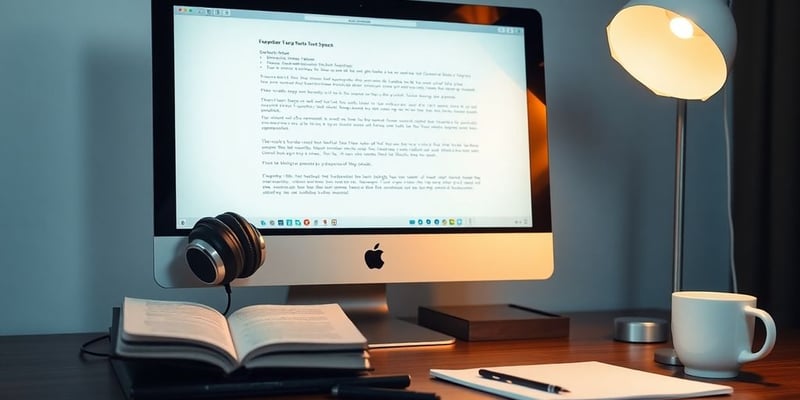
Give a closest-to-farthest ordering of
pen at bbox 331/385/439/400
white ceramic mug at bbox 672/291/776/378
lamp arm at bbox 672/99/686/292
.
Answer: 1. pen at bbox 331/385/439/400
2. white ceramic mug at bbox 672/291/776/378
3. lamp arm at bbox 672/99/686/292

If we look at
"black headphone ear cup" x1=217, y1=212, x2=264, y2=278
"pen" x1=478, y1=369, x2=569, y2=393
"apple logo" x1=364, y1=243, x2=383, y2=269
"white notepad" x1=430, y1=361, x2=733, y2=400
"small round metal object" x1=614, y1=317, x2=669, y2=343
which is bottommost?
"small round metal object" x1=614, y1=317, x2=669, y2=343

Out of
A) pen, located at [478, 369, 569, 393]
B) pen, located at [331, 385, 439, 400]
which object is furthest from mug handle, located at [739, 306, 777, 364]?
pen, located at [331, 385, 439, 400]

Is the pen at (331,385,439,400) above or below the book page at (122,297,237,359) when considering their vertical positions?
below

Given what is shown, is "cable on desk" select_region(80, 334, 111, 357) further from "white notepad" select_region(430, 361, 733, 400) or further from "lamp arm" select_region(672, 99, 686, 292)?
"lamp arm" select_region(672, 99, 686, 292)

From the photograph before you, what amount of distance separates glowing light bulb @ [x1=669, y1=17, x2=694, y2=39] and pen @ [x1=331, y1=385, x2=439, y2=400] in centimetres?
64

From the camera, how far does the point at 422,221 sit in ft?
3.76

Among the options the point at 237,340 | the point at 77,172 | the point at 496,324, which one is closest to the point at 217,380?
the point at 237,340

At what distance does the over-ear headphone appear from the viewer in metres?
0.99

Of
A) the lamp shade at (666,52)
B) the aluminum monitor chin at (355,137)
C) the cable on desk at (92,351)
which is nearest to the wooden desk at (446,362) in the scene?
the cable on desk at (92,351)

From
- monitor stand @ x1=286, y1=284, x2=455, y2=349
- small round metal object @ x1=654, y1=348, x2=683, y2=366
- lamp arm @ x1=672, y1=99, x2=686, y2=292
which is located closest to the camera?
small round metal object @ x1=654, y1=348, x2=683, y2=366

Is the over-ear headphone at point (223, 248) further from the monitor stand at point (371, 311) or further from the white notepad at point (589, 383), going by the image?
the white notepad at point (589, 383)

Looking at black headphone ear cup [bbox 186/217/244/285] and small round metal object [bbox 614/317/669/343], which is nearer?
black headphone ear cup [bbox 186/217/244/285]

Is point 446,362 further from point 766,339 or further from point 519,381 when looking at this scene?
point 766,339

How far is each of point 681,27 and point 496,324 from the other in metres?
0.46
